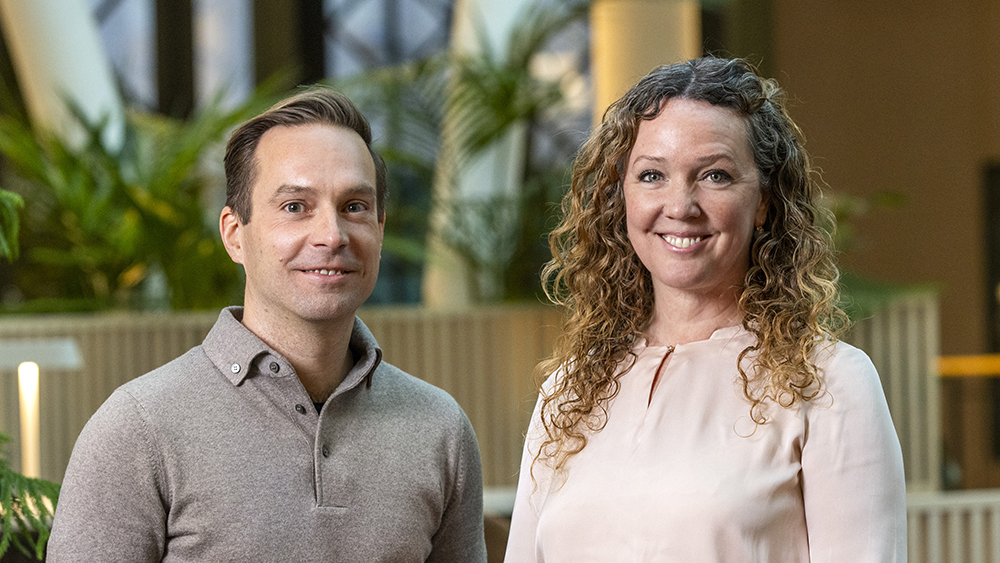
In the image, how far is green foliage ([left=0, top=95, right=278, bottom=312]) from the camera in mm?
4672

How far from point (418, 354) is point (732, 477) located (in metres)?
3.53

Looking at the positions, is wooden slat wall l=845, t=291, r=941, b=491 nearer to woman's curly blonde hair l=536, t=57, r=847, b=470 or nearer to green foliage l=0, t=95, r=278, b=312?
green foliage l=0, t=95, r=278, b=312

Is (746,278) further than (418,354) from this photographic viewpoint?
No

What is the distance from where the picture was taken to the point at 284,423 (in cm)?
169

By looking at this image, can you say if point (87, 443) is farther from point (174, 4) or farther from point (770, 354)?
point (174, 4)

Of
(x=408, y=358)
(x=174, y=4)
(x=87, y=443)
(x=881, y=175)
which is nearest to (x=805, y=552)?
(x=87, y=443)

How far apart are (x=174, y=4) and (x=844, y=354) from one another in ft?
27.4

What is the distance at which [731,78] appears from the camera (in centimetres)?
162

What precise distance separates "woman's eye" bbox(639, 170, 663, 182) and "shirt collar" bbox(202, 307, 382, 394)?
55 cm

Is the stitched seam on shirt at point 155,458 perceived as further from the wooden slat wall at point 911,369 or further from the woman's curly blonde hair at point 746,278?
the wooden slat wall at point 911,369

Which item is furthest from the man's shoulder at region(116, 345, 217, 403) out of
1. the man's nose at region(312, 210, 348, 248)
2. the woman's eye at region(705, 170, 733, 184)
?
the woman's eye at region(705, 170, 733, 184)

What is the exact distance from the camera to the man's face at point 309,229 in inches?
65.9

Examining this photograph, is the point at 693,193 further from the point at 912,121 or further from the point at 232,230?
the point at 912,121

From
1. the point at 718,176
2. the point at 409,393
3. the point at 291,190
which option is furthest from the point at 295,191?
the point at 718,176
